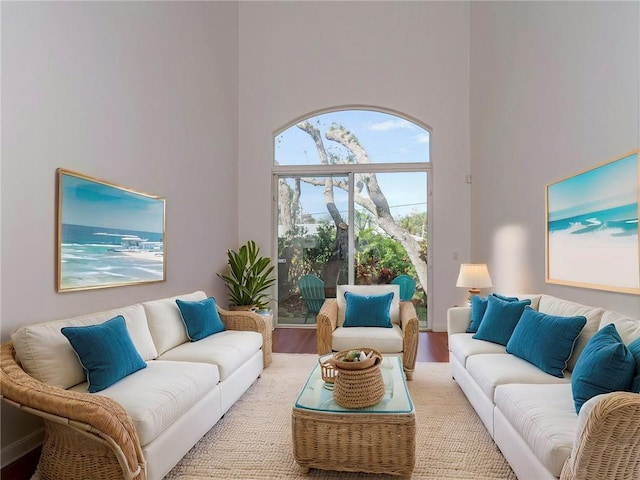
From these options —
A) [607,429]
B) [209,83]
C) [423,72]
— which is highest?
[423,72]

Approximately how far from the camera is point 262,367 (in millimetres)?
3998

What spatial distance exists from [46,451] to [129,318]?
38.9 inches

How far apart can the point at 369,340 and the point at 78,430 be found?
2452 mm

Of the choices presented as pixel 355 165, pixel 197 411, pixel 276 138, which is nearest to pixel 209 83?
pixel 276 138

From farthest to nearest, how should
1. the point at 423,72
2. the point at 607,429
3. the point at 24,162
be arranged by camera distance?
the point at 423,72 → the point at 24,162 → the point at 607,429

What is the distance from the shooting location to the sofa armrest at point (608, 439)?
4.89ft

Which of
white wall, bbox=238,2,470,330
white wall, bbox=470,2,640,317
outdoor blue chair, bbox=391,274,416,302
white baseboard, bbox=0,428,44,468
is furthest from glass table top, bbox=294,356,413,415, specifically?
white wall, bbox=238,2,470,330

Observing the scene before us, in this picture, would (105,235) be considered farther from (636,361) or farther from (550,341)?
(636,361)

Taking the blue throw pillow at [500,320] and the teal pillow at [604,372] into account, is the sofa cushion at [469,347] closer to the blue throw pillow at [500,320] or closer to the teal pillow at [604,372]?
the blue throw pillow at [500,320]

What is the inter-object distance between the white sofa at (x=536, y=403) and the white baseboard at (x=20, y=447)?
2727 mm

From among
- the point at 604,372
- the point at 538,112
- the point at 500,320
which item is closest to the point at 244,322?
the point at 500,320

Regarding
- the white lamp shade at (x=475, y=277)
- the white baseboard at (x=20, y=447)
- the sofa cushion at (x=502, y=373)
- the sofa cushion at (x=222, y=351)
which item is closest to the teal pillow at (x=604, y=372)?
the sofa cushion at (x=502, y=373)

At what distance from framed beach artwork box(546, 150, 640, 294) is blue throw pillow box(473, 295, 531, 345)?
1.54ft

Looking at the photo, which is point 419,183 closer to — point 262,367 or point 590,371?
point 262,367
